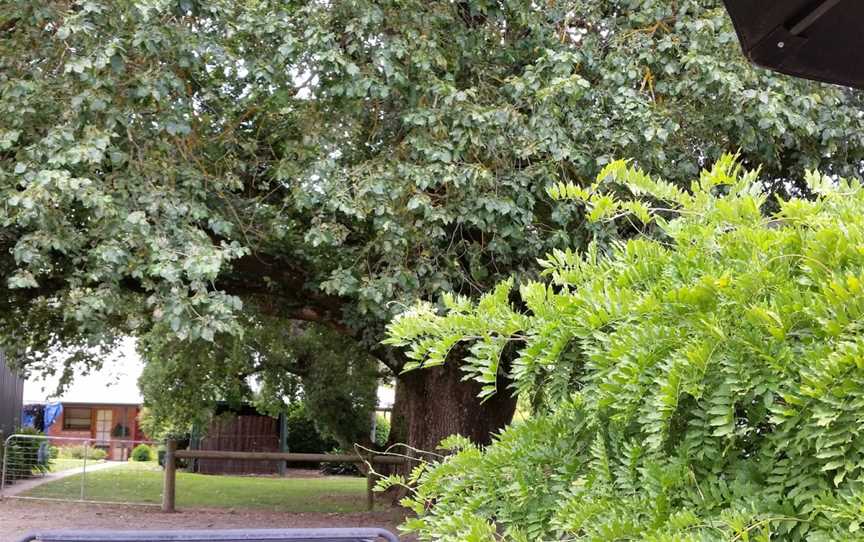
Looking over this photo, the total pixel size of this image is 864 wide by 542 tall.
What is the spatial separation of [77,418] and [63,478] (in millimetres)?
13293

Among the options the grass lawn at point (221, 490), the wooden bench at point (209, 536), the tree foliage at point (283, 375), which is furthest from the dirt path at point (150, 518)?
the wooden bench at point (209, 536)

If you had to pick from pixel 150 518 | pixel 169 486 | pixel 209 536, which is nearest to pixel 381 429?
pixel 169 486

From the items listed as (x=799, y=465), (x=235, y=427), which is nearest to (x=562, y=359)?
(x=799, y=465)

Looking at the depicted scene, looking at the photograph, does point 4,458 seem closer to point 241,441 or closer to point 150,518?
point 150,518

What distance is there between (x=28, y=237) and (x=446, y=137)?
3199 millimetres

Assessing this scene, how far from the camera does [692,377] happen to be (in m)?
1.54

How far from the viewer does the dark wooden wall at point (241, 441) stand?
2147 cm

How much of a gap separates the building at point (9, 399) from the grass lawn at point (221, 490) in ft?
8.22

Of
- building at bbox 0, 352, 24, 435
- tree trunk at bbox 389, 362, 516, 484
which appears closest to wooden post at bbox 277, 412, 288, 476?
building at bbox 0, 352, 24, 435

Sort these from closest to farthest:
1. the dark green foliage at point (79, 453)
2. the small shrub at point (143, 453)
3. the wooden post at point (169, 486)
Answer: the wooden post at point (169, 486)
the dark green foliage at point (79, 453)
the small shrub at point (143, 453)

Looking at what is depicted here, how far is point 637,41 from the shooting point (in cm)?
764

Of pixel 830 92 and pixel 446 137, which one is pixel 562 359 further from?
pixel 830 92

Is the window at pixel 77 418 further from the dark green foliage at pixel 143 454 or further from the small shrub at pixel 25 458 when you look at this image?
the small shrub at pixel 25 458

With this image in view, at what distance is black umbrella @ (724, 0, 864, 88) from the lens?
214 cm
